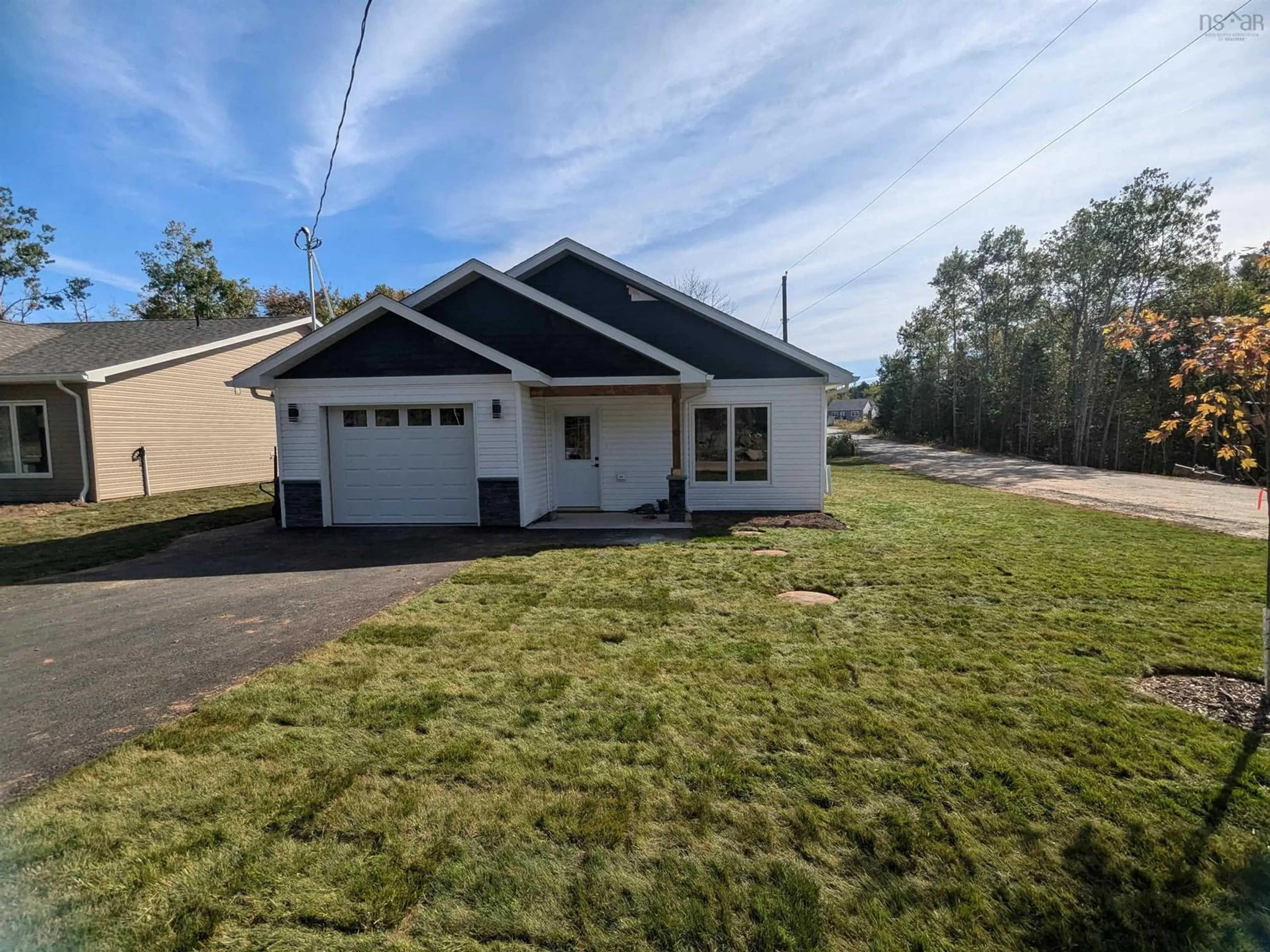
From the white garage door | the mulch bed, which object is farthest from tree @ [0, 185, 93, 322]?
the mulch bed

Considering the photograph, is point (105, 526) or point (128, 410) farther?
point (128, 410)

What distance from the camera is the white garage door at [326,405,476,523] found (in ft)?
34.5

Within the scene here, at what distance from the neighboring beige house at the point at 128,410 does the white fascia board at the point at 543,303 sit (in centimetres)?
377

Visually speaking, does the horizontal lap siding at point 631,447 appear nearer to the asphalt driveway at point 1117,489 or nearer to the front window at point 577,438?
the front window at point 577,438

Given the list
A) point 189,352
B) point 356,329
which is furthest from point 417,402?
point 189,352

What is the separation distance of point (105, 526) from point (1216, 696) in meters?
15.6

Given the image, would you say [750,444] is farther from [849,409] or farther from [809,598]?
[849,409]

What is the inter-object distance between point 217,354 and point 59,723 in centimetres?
1633

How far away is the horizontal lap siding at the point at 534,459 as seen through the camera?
410 inches

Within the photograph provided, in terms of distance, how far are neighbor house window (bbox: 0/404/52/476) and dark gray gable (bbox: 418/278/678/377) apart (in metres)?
9.68

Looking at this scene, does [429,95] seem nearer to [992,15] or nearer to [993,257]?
[992,15]

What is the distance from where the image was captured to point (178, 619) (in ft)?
18.3

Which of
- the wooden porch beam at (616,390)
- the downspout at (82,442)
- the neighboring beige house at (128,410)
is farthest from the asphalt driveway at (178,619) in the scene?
the downspout at (82,442)

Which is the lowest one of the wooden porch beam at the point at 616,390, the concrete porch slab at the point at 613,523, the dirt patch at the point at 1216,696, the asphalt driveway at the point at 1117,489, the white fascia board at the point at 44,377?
the asphalt driveway at the point at 1117,489
